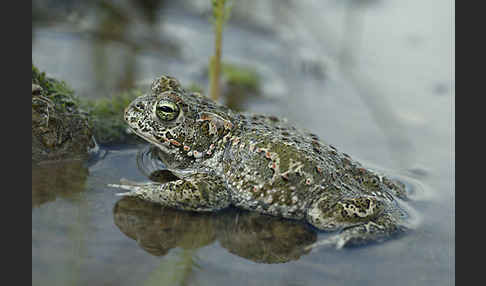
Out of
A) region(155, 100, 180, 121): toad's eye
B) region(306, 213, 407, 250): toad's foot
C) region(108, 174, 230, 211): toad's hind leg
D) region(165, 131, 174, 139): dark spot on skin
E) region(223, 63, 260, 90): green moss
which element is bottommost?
region(306, 213, 407, 250): toad's foot

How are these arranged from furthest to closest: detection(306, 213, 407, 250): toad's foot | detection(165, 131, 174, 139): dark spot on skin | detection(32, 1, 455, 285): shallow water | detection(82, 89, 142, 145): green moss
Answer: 1. detection(82, 89, 142, 145): green moss
2. detection(165, 131, 174, 139): dark spot on skin
3. detection(306, 213, 407, 250): toad's foot
4. detection(32, 1, 455, 285): shallow water

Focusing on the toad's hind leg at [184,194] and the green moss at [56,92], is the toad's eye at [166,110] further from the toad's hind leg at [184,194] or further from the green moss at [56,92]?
the green moss at [56,92]

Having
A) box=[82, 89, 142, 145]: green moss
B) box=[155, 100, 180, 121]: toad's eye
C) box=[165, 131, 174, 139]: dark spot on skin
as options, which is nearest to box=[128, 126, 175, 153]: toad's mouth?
box=[165, 131, 174, 139]: dark spot on skin

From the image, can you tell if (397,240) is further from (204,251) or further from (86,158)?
(86,158)

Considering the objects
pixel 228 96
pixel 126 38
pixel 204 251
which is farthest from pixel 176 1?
pixel 204 251

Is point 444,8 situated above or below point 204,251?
above

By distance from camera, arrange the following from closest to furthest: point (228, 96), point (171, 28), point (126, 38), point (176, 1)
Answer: point (228, 96) < point (126, 38) < point (171, 28) < point (176, 1)

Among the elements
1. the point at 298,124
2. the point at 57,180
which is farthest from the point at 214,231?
the point at 298,124

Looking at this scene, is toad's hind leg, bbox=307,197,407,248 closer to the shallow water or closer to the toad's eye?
the shallow water
